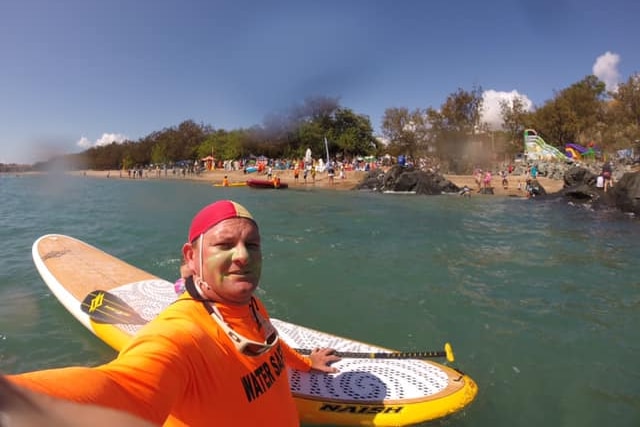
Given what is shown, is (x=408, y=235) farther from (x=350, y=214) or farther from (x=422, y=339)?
(x=422, y=339)

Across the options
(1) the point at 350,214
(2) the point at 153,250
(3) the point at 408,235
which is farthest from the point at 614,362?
(1) the point at 350,214

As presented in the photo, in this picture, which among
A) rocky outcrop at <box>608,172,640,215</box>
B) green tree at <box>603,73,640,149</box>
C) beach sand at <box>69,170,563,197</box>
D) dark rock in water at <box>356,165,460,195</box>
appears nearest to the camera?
rocky outcrop at <box>608,172,640,215</box>

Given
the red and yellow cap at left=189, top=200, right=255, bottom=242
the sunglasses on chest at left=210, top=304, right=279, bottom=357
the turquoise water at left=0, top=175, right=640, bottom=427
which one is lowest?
the turquoise water at left=0, top=175, right=640, bottom=427

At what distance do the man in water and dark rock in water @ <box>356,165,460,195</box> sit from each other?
99.6 feet

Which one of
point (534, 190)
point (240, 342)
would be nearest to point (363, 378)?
point (240, 342)

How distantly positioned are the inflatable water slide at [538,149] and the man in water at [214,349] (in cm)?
4403

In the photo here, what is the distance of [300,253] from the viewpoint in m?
11.4

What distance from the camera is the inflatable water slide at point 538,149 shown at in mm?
38722

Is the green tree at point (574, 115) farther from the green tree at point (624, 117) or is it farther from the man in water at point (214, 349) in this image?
the man in water at point (214, 349)

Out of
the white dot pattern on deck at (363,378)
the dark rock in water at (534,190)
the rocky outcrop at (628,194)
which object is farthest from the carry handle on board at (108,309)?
the dark rock in water at (534,190)

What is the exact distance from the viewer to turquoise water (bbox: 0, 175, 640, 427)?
4746 mm

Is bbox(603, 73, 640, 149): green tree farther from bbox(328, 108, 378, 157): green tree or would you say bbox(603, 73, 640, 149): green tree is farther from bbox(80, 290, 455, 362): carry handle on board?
bbox(80, 290, 455, 362): carry handle on board

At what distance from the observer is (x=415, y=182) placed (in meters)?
31.9

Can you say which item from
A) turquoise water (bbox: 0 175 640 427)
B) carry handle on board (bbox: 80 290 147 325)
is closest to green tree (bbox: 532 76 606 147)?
turquoise water (bbox: 0 175 640 427)
